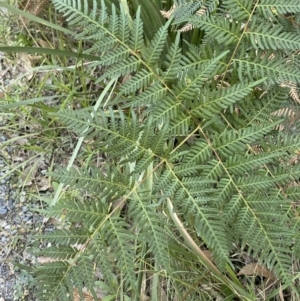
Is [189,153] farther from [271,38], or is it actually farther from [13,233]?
[13,233]

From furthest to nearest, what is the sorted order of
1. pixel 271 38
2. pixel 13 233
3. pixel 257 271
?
pixel 13 233
pixel 257 271
pixel 271 38

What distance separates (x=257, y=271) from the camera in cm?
134

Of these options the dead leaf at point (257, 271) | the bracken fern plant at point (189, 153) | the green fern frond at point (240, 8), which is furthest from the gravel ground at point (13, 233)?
the green fern frond at point (240, 8)

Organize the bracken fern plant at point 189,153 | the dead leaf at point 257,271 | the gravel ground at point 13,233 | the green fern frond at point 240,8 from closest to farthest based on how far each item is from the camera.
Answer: the bracken fern plant at point 189,153 → the green fern frond at point 240,8 → the dead leaf at point 257,271 → the gravel ground at point 13,233

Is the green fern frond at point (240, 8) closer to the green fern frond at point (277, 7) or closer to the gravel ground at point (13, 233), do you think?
the green fern frond at point (277, 7)

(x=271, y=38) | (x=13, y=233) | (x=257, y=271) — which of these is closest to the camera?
(x=271, y=38)

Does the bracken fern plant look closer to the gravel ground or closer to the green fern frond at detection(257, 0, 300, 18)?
the green fern frond at detection(257, 0, 300, 18)

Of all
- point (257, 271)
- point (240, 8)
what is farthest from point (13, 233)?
point (240, 8)

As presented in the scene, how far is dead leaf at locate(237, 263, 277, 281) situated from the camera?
1.34 m

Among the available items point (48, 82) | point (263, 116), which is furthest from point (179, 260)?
point (48, 82)

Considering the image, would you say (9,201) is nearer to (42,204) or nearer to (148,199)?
(42,204)

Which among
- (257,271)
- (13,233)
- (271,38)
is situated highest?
(271,38)

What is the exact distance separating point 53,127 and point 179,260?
67 cm

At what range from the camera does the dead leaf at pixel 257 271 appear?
1.34m
